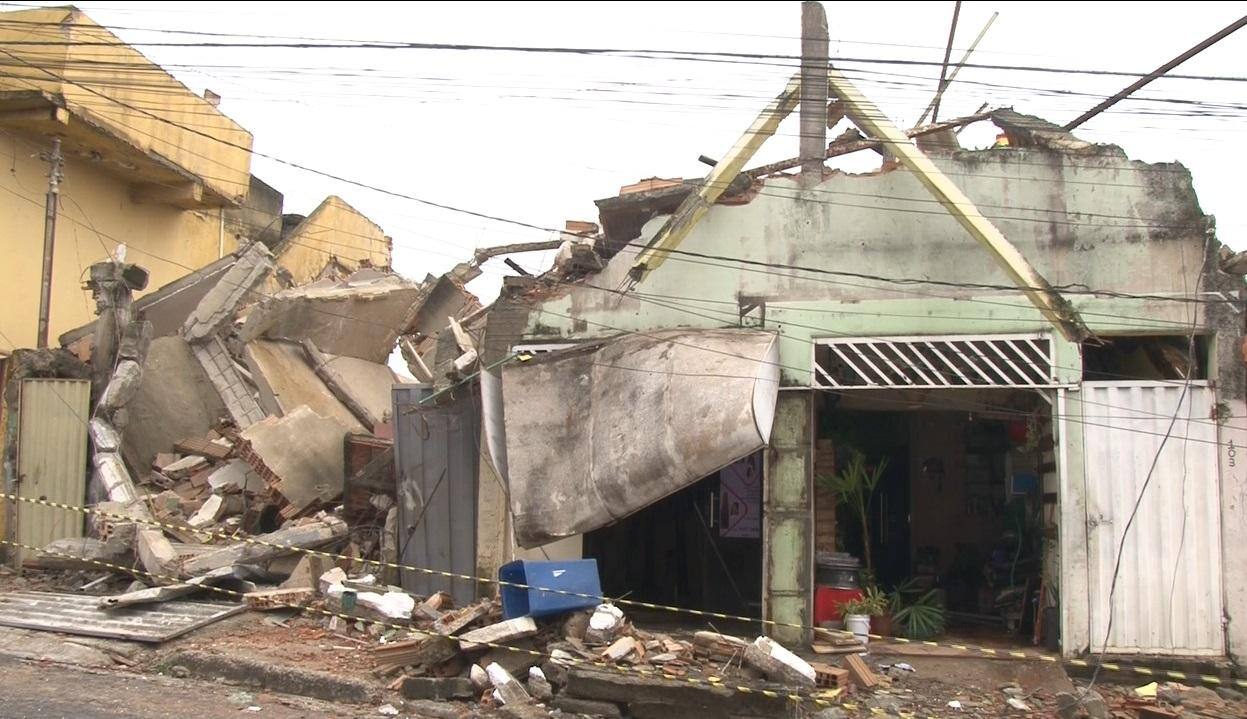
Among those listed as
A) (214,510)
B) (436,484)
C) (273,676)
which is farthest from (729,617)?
(214,510)

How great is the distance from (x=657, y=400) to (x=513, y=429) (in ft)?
5.27

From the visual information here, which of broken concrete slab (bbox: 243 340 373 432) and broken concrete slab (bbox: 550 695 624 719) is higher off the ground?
broken concrete slab (bbox: 243 340 373 432)

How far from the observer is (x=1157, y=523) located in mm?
8648

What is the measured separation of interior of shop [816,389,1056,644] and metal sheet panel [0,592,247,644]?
6141 mm

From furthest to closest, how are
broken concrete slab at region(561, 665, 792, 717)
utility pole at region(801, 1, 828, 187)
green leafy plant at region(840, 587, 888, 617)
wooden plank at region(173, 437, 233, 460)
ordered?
wooden plank at region(173, 437, 233, 460), utility pole at region(801, 1, 828, 187), green leafy plant at region(840, 587, 888, 617), broken concrete slab at region(561, 665, 792, 717)

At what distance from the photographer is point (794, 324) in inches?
377

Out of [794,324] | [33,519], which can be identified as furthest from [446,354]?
[33,519]

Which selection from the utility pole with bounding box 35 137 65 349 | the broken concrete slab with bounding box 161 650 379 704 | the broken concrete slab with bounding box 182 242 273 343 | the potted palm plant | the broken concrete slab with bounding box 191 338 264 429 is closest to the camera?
the broken concrete slab with bounding box 161 650 379 704

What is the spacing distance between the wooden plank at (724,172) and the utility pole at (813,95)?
0.15 meters

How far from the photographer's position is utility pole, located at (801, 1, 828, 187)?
957 cm

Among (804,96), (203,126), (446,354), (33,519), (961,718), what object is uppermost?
(203,126)

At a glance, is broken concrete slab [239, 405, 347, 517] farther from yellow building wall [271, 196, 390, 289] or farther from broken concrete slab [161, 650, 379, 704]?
yellow building wall [271, 196, 390, 289]

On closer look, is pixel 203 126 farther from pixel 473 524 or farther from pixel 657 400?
pixel 657 400

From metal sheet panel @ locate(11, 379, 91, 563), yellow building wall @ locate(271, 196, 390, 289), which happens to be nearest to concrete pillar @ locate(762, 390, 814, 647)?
metal sheet panel @ locate(11, 379, 91, 563)
